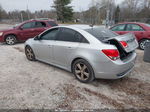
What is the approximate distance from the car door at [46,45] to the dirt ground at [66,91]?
525 mm

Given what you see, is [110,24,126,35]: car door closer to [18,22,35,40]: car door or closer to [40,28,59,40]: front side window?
[40,28,59,40]: front side window

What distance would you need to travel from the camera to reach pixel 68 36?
3344 millimetres

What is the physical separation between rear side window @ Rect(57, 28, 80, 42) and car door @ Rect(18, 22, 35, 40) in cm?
529

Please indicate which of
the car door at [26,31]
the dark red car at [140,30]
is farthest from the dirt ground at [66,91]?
the car door at [26,31]

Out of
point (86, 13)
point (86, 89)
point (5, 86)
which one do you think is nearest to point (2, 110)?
point (5, 86)

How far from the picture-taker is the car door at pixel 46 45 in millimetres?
3754

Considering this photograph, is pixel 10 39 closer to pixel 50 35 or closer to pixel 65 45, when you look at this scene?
pixel 50 35

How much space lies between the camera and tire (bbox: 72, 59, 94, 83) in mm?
2890

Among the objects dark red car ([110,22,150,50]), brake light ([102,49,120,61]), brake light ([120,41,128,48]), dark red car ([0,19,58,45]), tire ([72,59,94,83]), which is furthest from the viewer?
dark red car ([0,19,58,45])

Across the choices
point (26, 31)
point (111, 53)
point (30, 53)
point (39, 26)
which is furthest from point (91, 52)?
point (39, 26)

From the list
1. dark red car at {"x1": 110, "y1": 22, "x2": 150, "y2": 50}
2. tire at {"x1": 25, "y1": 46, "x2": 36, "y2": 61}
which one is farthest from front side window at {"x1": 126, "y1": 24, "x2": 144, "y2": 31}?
tire at {"x1": 25, "y1": 46, "x2": 36, "y2": 61}

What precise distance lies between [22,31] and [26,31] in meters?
0.24

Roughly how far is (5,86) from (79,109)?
202 cm

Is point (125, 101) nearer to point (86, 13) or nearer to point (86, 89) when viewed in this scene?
point (86, 89)
